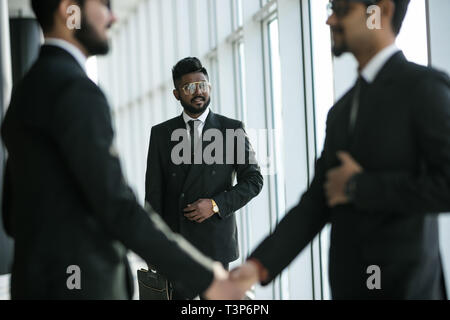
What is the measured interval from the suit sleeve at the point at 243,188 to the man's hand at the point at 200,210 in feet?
0.21

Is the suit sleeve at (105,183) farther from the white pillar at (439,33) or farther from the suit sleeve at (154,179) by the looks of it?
the suit sleeve at (154,179)

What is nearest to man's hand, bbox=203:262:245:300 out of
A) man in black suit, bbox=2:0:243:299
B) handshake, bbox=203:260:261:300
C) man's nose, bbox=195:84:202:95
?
handshake, bbox=203:260:261:300

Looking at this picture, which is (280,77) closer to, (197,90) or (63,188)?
(197,90)

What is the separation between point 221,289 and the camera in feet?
6.31

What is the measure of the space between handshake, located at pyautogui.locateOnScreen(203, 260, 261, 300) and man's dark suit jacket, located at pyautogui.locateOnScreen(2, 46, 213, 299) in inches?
13.0

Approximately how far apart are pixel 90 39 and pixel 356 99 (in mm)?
940

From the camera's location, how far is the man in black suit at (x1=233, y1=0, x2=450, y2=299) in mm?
1563

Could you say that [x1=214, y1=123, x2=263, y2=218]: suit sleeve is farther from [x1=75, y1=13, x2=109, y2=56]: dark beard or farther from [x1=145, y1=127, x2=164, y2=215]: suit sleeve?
[x1=75, y1=13, x2=109, y2=56]: dark beard

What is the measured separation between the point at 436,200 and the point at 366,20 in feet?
2.10

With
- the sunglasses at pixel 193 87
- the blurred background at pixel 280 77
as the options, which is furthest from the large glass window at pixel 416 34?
the sunglasses at pixel 193 87

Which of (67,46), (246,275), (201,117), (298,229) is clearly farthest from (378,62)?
(201,117)

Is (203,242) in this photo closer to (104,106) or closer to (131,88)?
(104,106)

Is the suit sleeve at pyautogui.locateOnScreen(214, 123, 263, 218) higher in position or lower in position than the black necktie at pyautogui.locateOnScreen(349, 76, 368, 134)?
lower

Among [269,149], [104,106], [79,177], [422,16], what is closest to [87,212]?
[79,177]
